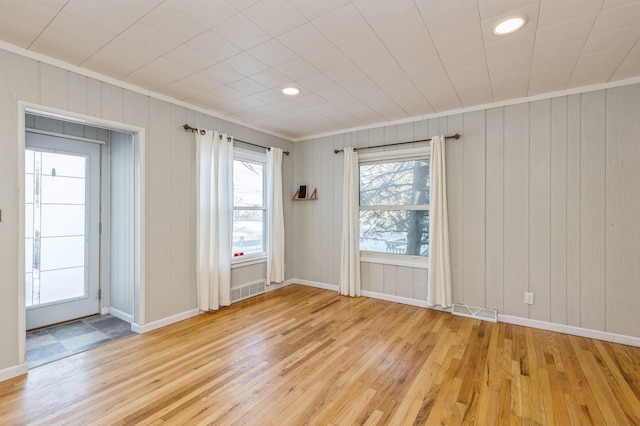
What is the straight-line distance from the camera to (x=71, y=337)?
3.03m

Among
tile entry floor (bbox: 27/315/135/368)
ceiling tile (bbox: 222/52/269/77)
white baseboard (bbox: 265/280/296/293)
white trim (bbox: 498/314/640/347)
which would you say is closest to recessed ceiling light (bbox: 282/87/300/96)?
ceiling tile (bbox: 222/52/269/77)

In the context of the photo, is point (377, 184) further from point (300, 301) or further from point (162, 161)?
point (162, 161)

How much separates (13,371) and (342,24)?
3564 millimetres

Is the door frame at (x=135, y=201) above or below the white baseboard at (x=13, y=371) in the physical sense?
above

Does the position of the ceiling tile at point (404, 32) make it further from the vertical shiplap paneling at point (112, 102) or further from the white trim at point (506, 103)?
the vertical shiplap paneling at point (112, 102)

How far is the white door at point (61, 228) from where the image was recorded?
10.5 ft

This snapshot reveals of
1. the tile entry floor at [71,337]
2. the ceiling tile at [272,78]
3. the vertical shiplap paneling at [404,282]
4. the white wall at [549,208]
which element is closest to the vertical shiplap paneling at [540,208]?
the white wall at [549,208]

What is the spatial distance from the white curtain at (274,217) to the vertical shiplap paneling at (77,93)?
2414 mm

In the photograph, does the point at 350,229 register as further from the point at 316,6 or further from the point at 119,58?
the point at 119,58

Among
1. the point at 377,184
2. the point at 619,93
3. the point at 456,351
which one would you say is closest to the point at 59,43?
the point at 377,184

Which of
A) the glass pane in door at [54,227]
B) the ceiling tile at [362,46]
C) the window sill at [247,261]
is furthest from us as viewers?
the window sill at [247,261]

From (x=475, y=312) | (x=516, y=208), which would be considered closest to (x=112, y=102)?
(x=516, y=208)

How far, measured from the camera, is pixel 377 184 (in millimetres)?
4547

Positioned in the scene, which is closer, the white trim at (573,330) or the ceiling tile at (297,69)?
the ceiling tile at (297,69)
